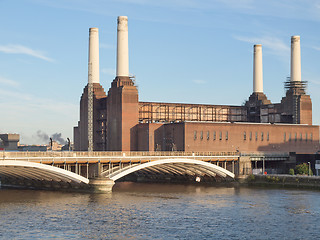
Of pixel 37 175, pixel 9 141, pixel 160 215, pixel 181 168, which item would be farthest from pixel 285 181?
pixel 9 141

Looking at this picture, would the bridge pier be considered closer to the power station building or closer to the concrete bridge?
the concrete bridge

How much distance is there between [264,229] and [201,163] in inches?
1783

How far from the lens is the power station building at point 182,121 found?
130625 millimetres

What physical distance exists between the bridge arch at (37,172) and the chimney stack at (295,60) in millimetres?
84979

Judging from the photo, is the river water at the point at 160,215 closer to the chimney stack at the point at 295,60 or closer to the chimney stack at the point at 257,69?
the chimney stack at the point at 295,60

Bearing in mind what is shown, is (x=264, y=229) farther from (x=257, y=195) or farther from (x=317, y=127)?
(x=317, y=127)

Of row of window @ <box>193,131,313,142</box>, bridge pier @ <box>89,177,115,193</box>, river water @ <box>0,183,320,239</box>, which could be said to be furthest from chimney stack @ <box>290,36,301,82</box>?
bridge pier @ <box>89,177,115,193</box>

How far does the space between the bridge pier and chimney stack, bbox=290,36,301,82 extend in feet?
271

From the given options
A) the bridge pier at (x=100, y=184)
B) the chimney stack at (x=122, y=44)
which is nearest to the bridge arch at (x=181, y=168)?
the bridge pier at (x=100, y=184)

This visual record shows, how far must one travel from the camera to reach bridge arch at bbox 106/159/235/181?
96438 mm

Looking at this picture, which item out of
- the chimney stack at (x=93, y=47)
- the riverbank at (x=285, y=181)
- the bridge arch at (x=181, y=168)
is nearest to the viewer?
the bridge arch at (x=181, y=168)

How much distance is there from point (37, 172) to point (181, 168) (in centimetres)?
3303

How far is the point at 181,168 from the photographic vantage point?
112625 mm

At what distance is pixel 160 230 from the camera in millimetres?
59188
